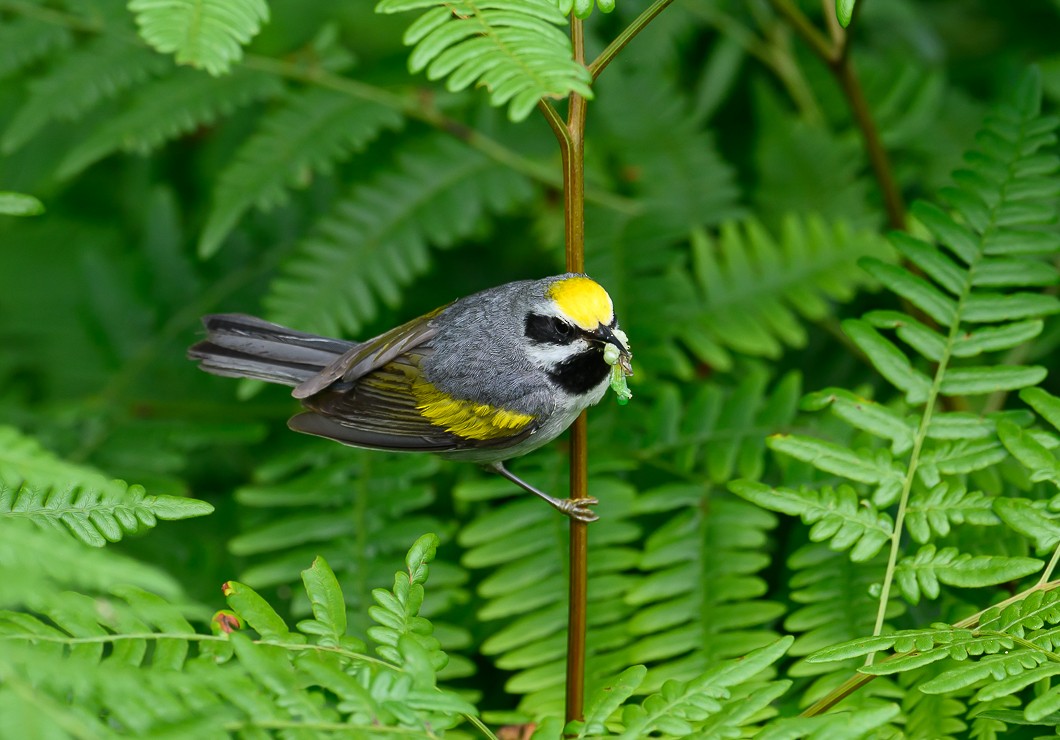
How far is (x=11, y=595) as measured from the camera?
1252mm

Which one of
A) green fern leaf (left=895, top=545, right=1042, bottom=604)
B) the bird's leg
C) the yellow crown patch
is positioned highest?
the yellow crown patch

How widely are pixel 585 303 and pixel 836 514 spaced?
786 millimetres

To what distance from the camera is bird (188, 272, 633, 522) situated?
103 inches

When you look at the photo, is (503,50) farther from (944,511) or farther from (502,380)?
(944,511)

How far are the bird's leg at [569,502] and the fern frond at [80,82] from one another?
6.56 ft

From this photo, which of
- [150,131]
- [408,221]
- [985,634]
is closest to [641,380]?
[408,221]

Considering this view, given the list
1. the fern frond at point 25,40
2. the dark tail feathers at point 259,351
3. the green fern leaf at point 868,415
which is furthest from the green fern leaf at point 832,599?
the fern frond at point 25,40

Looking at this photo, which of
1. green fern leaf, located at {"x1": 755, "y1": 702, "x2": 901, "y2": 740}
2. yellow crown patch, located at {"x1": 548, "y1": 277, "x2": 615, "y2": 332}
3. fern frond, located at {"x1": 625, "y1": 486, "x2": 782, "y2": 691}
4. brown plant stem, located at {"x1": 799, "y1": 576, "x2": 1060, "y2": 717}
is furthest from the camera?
fern frond, located at {"x1": 625, "y1": 486, "x2": 782, "y2": 691}

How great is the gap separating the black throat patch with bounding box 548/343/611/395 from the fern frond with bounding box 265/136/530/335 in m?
1.00

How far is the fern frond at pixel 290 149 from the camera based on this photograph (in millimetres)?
3348

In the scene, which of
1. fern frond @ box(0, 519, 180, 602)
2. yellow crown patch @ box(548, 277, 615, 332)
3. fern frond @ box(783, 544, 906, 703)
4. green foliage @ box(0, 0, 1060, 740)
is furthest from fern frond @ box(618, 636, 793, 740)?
yellow crown patch @ box(548, 277, 615, 332)

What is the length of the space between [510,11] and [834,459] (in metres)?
1.24

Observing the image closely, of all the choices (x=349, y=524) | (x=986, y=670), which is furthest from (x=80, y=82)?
(x=986, y=670)

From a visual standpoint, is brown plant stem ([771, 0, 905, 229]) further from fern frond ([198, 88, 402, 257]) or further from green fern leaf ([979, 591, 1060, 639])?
green fern leaf ([979, 591, 1060, 639])
